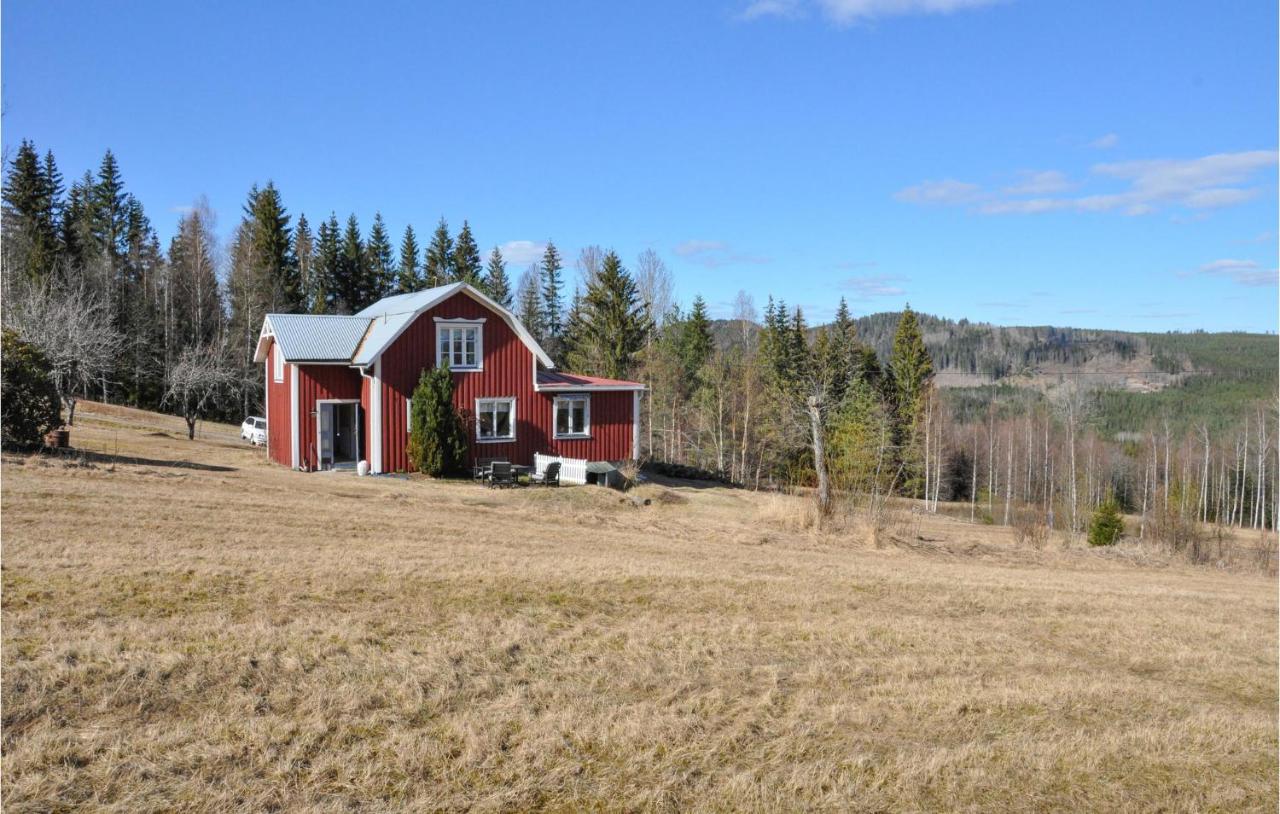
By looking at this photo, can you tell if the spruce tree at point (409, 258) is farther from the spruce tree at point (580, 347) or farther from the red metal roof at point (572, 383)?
the red metal roof at point (572, 383)

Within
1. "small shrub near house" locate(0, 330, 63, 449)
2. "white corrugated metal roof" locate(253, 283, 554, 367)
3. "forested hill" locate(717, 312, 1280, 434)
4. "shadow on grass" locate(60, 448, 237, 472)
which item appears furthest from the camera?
"forested hill" locate(717, 312, 1280, 434)

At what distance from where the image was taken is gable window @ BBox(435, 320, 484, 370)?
2791 centimetres

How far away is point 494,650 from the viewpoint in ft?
25.8

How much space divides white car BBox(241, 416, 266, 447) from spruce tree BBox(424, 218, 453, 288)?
1350 inches

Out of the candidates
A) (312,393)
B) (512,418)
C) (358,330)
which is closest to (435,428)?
(512,418)

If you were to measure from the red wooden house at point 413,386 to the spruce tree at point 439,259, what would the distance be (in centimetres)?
4257

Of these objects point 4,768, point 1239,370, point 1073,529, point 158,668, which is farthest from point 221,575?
point 1239,370

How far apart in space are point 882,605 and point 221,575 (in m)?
8.45

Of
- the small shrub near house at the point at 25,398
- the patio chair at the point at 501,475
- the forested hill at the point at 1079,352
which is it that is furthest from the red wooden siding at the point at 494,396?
the forested hill at the point at 1079,352

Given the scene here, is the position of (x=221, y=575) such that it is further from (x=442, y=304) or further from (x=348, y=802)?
(x=442, y=304)

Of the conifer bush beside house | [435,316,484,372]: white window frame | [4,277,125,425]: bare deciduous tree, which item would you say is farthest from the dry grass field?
[4,277,125,425]: bare deciduous tree

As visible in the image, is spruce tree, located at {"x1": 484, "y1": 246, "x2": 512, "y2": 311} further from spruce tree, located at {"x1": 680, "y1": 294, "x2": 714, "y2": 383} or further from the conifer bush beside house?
the conifer bush beside house

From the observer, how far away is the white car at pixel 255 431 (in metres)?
37.3

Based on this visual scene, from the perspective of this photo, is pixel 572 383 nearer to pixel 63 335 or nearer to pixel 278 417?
pixel 278 417
